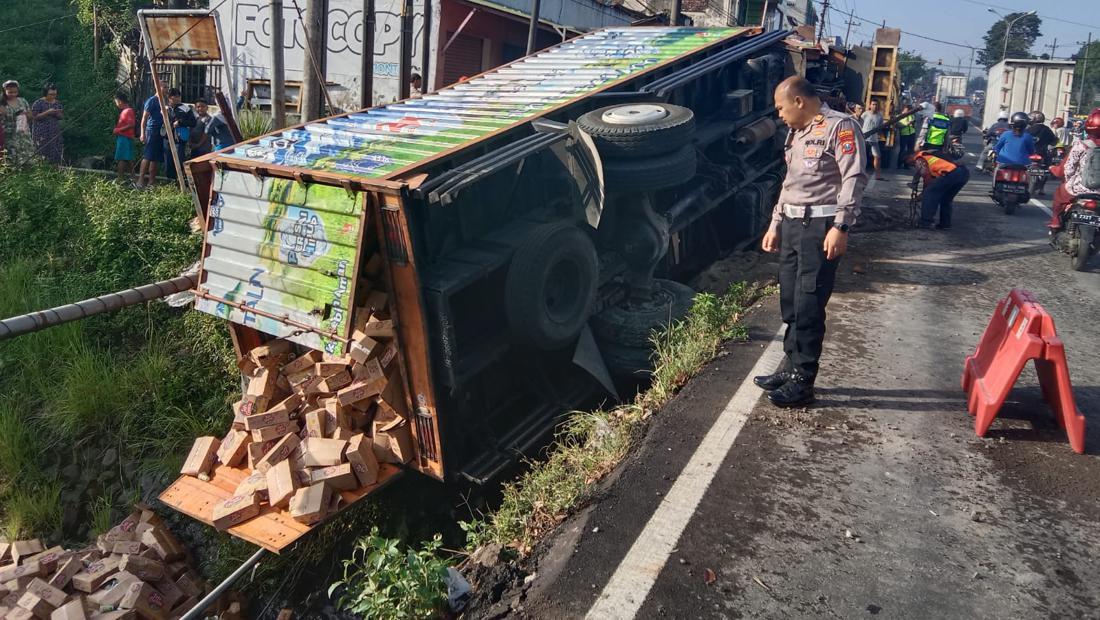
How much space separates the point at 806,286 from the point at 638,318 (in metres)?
1.88

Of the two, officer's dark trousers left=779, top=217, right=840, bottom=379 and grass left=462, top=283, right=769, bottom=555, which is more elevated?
officer's dark trousers left=779, top=217, right=840, bottom=379

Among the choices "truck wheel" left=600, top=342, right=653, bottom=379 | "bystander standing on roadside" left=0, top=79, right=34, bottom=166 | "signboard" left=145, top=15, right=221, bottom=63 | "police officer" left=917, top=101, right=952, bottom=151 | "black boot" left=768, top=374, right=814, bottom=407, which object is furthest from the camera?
"police officer" left=917, top=101, right=952, bottom=151

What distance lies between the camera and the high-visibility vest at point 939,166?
9836 millimetres

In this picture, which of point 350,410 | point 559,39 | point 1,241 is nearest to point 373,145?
point 350,410

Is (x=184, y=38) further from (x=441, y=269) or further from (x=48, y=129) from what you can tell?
(x=441, y=269)

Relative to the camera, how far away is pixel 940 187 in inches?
391

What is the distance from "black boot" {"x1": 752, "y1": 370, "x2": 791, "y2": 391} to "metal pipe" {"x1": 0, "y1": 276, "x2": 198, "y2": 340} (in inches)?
162

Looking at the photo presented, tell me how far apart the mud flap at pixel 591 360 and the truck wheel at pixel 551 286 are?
0.18m

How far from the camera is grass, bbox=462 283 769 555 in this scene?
3684 millimetres

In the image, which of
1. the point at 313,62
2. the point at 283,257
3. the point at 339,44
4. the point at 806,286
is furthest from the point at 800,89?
the point at 339,44

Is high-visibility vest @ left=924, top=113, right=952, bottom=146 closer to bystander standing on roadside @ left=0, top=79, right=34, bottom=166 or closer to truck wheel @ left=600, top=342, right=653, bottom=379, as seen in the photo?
truck wheel @ left=600, top=342, right=653, bottom=379

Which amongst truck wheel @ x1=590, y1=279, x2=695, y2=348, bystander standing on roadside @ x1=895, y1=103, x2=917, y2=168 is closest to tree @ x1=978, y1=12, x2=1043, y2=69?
bystander standing on roadside @ x1=895, y1=103, x2=917, y2=168

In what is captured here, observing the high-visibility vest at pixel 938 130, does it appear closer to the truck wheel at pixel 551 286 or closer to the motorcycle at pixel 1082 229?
the motorcycle at pixel 1082 229

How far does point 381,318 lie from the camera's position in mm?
4625
